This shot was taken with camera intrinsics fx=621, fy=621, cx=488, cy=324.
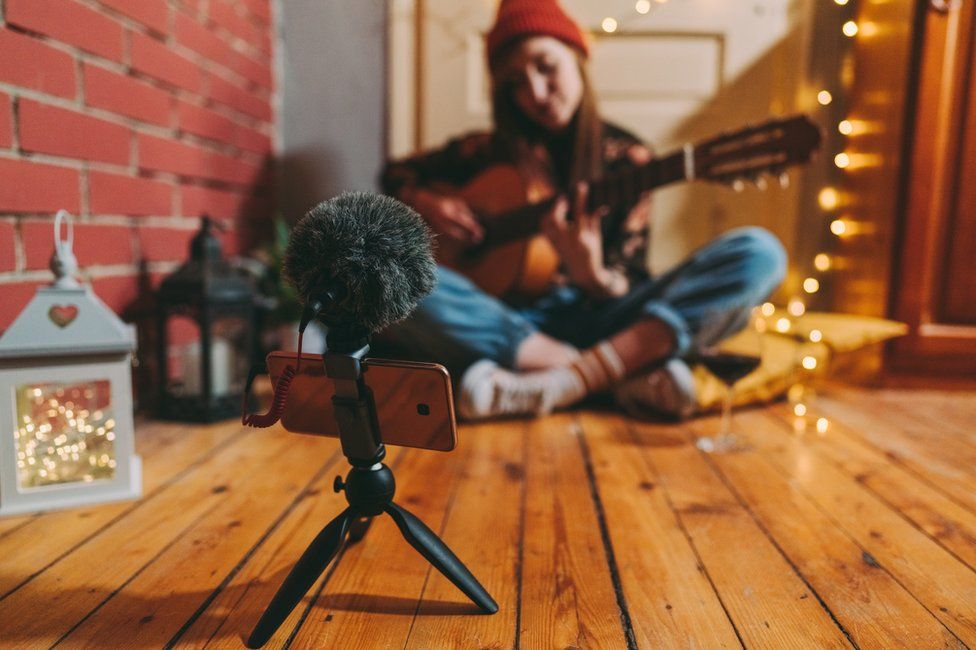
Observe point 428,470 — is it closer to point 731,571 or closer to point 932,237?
point 731,571

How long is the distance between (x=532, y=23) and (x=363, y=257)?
1.26 m

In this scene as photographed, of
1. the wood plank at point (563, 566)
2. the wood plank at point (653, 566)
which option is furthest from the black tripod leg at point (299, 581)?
the wood plank at point (653, 566)

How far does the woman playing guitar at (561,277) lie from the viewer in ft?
4.82

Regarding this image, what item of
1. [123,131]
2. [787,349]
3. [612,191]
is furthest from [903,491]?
[123,131]

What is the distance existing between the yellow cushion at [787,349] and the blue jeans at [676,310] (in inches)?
4.5

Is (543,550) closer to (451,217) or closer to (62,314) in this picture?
(62,314)

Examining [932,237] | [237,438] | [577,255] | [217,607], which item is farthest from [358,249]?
[932,237]

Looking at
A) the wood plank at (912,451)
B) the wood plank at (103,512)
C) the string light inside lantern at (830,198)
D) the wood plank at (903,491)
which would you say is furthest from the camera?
the string light inside lantern at (830,198)

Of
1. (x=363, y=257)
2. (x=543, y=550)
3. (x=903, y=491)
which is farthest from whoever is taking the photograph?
(x=903, y=491)

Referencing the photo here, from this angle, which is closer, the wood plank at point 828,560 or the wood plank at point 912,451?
the wood plank at point 828,560

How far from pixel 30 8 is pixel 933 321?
2226 millimetres

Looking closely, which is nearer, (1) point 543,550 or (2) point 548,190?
(1) point 543,550

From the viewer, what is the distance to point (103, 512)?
92cm

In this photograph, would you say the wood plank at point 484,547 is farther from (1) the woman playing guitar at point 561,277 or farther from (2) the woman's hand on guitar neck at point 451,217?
(2) the woman's hand on guitar neck at point 451,217
